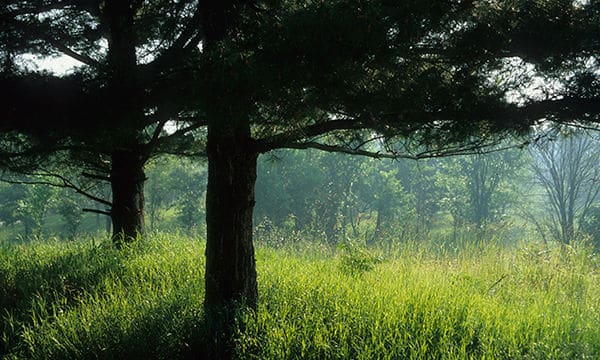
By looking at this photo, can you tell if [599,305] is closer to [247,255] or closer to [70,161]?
[247,255]

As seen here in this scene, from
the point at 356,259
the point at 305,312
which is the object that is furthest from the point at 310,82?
the point at 356,259

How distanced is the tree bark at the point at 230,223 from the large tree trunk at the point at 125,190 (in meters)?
2.87

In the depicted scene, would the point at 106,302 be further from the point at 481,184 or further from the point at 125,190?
the point at 481,184

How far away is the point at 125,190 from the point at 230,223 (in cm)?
315

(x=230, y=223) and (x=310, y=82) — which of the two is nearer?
(x=310, y=82)

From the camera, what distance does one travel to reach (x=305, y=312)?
331 centimetres

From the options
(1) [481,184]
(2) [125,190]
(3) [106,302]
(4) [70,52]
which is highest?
(4) [70,52]

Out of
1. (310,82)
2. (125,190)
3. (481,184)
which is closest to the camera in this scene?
(310,82)

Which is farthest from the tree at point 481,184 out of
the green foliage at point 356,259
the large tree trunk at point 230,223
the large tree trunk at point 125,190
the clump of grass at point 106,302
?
the large tree trunk at point 230,223

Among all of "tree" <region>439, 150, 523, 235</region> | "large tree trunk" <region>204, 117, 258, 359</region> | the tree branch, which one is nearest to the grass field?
"large tree trunk" <region>204, 117, 258, 359</region>

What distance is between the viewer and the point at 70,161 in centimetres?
623

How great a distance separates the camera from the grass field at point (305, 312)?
2924mm

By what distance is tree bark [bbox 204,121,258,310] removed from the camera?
11.7ft

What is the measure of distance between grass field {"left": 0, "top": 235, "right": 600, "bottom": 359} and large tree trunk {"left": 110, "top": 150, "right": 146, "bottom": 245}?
62cm
